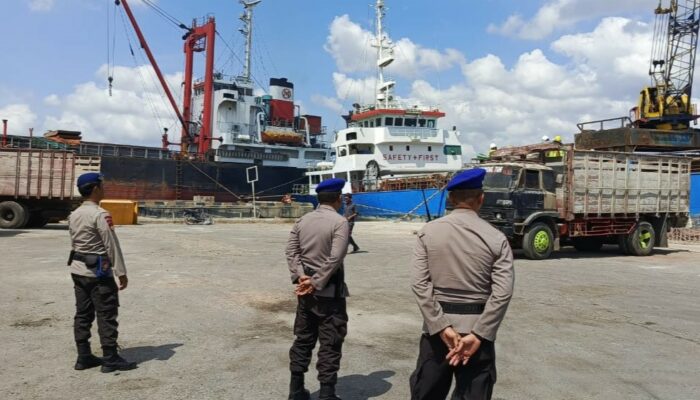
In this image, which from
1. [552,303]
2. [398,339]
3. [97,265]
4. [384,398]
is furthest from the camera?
[552,303]

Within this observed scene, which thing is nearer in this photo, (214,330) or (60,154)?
(214,330)

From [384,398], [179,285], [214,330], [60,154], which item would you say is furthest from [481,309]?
[60,154]

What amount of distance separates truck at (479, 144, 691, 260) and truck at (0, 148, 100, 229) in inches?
544

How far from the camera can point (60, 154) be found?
59.5 feet

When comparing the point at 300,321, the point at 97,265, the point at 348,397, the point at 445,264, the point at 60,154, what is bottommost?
the point at 348,397

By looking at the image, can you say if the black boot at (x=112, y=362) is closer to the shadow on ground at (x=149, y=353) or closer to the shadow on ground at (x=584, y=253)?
the shadow on ground at (x=149, y=353)

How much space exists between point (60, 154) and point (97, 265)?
52.7ft

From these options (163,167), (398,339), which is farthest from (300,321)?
(163,167)

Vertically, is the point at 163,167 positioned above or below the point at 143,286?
above

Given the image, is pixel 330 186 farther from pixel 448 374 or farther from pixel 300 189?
pixel 300 189

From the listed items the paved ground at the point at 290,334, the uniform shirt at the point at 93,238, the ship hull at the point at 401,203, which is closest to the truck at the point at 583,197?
the paved ground at the point at 290,334

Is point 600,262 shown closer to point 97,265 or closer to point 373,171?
point 97,265

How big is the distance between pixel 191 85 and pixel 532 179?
36.2 m

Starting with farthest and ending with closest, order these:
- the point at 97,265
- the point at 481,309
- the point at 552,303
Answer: the point at 552,303
the point at 97,265
the point at 481,309
